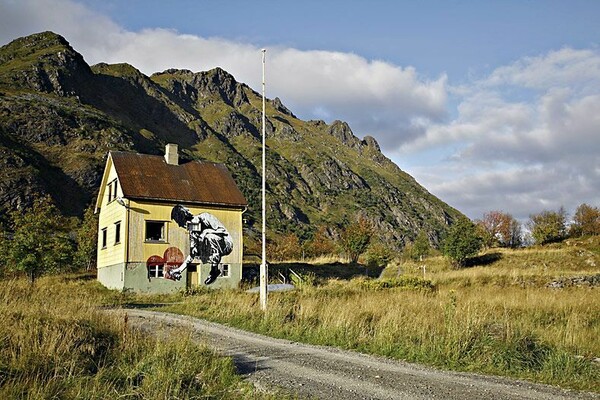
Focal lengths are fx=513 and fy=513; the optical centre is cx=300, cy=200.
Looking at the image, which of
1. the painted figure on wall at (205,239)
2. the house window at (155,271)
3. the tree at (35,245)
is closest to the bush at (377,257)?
the painted figure on wall at (205,239)

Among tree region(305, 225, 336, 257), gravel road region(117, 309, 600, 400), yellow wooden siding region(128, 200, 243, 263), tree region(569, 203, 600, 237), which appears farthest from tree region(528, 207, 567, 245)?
gravel road region(117, 309, 600, 400)

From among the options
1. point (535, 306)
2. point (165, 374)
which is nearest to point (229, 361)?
point (165, 374)

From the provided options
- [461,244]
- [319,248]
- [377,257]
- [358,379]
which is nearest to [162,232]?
[358,379]

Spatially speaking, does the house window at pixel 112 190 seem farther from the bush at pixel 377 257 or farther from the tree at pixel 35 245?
the bush at pixel 377 257

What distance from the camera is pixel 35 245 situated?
30297 millimetres

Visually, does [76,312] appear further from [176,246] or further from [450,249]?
[450,249]

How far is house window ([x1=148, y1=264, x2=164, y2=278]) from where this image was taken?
109ft

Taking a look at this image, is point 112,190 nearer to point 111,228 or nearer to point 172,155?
point 111,228

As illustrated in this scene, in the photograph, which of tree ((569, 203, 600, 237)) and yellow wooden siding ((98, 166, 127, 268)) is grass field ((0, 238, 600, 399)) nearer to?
yellow wooden siding ((98, 166, 127, 268))

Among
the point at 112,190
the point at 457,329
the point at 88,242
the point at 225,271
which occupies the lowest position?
the point at 457,329

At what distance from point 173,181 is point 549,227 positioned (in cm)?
5659

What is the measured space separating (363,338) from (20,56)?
211 meters

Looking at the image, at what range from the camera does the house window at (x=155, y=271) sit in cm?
3309

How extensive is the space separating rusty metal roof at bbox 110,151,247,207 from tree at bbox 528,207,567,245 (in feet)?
157
